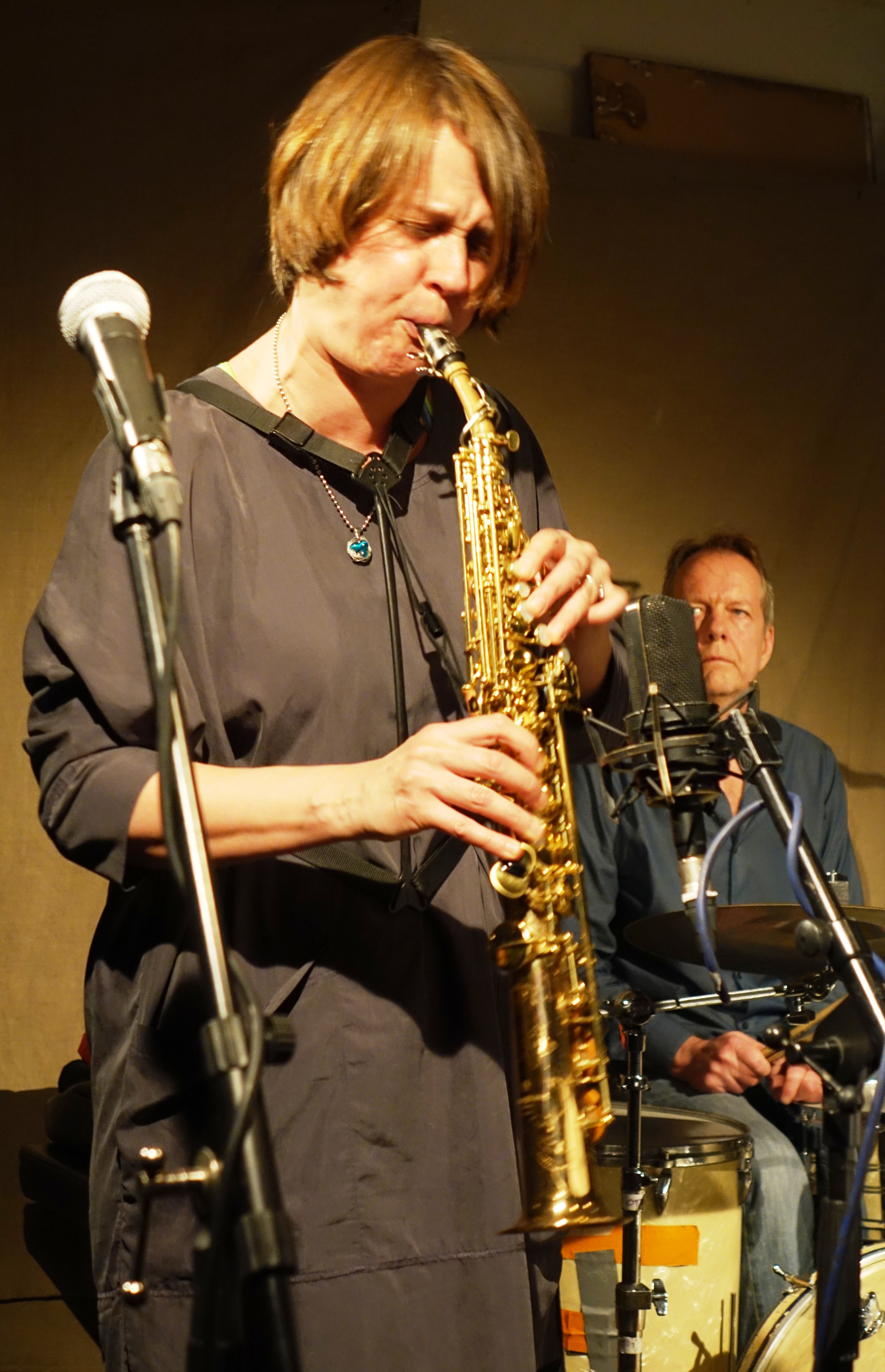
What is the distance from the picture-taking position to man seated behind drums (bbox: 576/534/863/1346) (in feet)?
8.93

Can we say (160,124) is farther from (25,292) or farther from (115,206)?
(25,292)

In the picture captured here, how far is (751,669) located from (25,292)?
6.87ft

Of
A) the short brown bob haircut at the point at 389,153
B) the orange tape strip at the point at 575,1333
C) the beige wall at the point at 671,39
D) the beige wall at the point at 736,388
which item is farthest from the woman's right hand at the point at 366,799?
the beige wall at the point at 671,39

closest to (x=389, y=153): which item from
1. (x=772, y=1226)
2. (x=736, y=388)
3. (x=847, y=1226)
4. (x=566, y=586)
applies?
(x=566, y=586)

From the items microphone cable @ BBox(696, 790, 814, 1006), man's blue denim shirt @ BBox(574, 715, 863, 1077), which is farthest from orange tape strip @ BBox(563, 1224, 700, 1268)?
microphone cable @ BBox(696, 790, 814, 1006)

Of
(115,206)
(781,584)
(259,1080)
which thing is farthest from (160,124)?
(259,1080)

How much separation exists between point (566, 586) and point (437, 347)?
11.1 inches

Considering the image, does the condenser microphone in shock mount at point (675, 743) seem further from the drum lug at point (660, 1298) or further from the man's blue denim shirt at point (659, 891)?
the man's blue denim shirt at point (659, 891)

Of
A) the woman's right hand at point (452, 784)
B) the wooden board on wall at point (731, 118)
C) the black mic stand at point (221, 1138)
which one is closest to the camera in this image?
the black mic stand at point (221, 1138)

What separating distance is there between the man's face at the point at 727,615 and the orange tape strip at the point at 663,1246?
148cm

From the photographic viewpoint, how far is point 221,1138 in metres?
0.85

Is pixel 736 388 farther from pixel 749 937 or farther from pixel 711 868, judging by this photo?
pixel 711 868

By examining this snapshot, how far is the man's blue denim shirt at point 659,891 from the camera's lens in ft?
9.92

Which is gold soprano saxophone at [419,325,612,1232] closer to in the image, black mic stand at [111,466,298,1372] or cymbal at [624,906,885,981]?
black mic stand at [111,466,298,1372]
